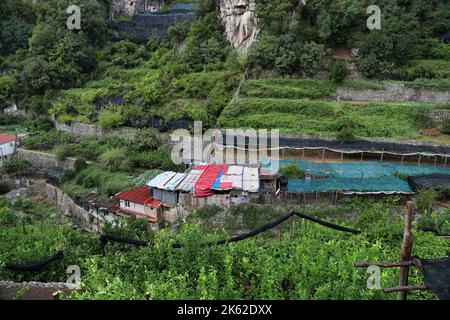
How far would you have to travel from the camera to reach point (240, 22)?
22359 mm

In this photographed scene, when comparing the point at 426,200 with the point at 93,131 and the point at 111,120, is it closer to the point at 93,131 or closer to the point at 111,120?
the point at 111,120

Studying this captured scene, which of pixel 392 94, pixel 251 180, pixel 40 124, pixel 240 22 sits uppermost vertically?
pixel 240 22

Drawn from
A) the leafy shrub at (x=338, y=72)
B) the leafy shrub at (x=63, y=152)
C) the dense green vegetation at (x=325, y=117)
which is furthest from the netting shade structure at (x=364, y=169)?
the leafy shrub at (x=63, y=152)

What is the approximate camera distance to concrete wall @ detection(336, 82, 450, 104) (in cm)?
1842

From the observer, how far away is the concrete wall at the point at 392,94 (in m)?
18.4

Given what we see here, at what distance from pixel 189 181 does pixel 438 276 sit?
9.67 meters

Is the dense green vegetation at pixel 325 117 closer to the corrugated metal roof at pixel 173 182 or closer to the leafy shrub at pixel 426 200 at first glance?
the corrugated metal roof at pixel 173 182

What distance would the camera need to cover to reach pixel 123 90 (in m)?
22.5

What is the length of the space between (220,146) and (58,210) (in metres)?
7.49

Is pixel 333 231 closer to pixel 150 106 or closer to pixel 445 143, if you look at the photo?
pixel 445 143

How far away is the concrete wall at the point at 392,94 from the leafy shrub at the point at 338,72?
1.86ft

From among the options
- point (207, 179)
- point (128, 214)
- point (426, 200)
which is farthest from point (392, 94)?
point (128, 214)

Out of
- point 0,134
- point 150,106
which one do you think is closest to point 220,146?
point 150,106
